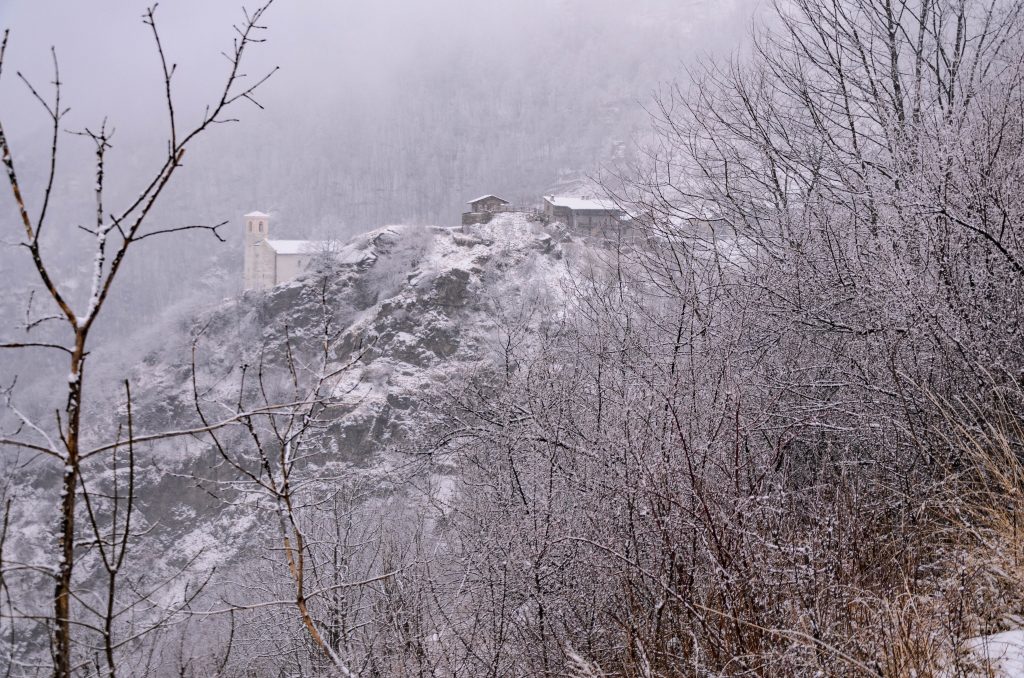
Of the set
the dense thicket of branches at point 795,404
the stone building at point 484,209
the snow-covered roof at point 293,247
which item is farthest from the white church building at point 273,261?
the dense thicket of branches at point 795,404

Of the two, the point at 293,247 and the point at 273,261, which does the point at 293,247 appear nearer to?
the point at 293,247

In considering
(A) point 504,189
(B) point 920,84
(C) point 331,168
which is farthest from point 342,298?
(C) point 331,168

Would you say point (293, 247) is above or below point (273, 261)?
above

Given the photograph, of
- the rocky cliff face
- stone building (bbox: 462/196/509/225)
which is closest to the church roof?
the rocky cliff face

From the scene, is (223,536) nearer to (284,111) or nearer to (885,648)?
(885,648)

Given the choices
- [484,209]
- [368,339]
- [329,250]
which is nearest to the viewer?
[368,339]

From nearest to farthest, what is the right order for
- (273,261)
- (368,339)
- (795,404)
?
1. (795,404)
2. (368,339)
3. (273,261)

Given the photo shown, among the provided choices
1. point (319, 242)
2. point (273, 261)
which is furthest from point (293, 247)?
point (319, 242)

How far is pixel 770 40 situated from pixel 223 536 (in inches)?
1154

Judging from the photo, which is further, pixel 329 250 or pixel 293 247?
pixel 293 247

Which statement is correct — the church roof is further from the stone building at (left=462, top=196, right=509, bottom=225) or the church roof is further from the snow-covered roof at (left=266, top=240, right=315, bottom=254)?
the stone building at (left=462, top=196, right=509, bottom=225)

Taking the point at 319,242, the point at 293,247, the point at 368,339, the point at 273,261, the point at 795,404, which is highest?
the point at 319,242

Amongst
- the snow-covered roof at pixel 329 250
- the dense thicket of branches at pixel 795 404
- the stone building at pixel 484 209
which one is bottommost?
the dense thicket of branches at pixel 795 404

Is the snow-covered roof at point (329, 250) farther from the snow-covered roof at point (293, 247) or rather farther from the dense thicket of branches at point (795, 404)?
the dense thicket of branches at point (795, 404)
